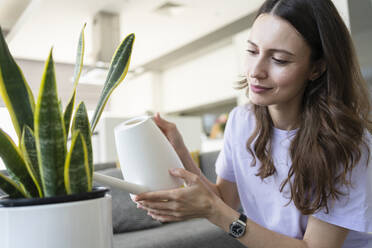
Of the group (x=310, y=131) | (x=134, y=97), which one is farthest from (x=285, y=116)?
(x=134, y=97)

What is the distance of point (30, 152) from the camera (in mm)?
520

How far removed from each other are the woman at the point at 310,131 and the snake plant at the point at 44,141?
0.35m

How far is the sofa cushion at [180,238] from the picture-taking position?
1124 mm

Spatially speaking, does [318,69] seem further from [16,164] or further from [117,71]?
[16,164]

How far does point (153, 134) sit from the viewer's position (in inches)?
25.1

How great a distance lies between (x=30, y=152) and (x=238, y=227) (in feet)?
1.59

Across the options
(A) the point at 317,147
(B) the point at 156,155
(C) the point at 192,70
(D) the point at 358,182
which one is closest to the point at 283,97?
(A) the point at 317,147

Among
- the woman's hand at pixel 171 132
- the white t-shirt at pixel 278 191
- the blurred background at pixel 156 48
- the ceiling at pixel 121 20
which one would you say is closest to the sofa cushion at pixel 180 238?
the white t-shirt at pixel 278 191

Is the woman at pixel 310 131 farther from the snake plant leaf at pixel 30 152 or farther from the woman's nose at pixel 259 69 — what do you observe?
the snake plant leaf at pixel 30 152

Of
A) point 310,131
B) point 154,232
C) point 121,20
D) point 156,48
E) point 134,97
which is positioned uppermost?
point 121,20

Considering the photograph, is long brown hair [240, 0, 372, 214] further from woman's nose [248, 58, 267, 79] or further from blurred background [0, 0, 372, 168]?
blurred background [0, 0, 372, 168]

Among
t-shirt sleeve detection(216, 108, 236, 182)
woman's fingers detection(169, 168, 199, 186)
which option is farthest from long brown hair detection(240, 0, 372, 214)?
woman's fingers detection(169, 168, 199, 186)

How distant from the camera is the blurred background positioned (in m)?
4.48

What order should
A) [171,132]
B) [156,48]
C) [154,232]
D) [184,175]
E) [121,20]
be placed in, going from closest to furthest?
1. [184,175]
2. [171,132]
3. [154,232]
4. [121,20]
5. [156,48]
